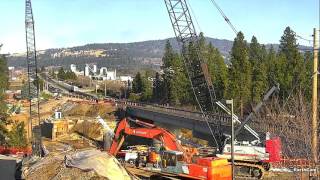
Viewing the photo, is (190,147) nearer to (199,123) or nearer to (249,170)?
(249,170)

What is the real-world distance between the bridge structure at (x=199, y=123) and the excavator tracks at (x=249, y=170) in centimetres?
246

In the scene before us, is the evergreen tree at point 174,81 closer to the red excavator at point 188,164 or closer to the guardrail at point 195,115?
the guardrail at point 195,115

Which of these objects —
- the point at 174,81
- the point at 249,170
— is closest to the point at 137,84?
the point at 174,81

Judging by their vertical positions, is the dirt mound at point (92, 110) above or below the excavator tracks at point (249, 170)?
below

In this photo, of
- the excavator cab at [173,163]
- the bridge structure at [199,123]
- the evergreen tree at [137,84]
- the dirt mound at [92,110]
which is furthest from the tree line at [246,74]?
the evergreen tree at [137,84]

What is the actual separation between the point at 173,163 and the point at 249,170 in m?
6.26

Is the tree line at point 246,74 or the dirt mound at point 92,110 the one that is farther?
the dirt mound at point 92,110

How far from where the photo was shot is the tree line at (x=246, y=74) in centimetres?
7238

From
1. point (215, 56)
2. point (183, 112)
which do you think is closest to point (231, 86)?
point (183, 112)

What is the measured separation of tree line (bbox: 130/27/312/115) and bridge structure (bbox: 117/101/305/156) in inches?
286

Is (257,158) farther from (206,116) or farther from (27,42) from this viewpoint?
(27,42)

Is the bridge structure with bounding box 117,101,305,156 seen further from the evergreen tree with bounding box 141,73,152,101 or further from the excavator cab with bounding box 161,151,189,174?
the evergreen tree with bounding box 141,73,152,101

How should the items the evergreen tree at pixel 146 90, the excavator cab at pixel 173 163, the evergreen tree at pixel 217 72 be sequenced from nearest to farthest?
the excavator cab at pixel 173 163
the evergreen tree at pixel 217 72
the evergreen tree at pixel 146 90

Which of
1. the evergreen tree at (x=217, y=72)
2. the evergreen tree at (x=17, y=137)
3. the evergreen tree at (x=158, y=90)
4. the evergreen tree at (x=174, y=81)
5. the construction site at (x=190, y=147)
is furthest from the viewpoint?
the evergreen tree at (x=158, y=90)
